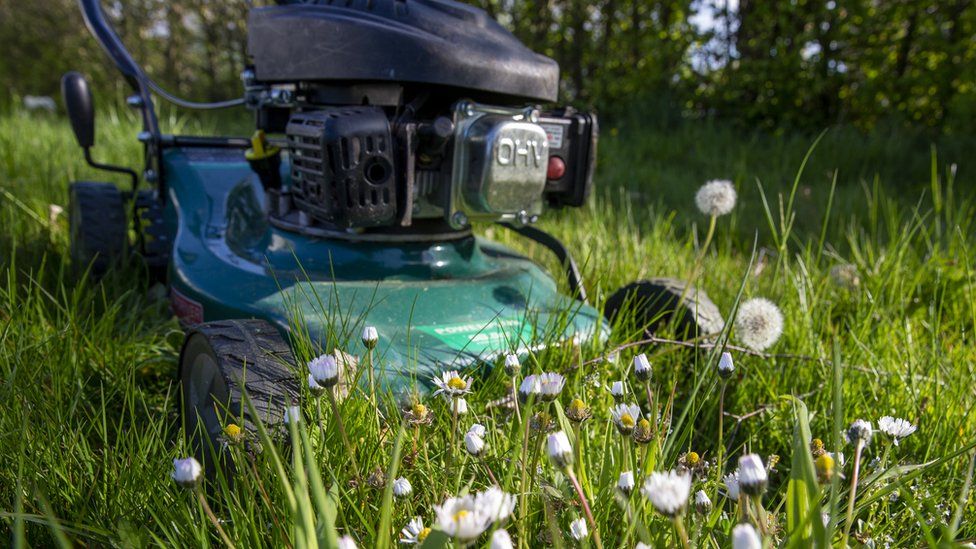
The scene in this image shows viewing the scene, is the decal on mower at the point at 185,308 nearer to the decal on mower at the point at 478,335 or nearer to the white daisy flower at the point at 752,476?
the decal on mower at the point at 478,335

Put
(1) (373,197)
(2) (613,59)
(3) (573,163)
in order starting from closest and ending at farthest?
(1) (373,197) < (3) (573,163) < (2) (613,59)

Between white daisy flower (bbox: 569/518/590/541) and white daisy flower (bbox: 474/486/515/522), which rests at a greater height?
white daisy flower (bbox: 474/486/515/522)

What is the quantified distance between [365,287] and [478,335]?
0.25m

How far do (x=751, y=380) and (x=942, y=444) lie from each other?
34cm

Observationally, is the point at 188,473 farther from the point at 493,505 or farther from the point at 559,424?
the point at 559,424

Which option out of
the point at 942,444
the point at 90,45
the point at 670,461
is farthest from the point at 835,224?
the point at 90,45

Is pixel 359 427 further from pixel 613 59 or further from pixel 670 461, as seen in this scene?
pixel 613 59

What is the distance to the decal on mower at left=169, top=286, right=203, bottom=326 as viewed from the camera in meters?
1.73

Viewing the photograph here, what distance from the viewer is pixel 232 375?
1175mm

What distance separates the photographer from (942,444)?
1317 millimetres

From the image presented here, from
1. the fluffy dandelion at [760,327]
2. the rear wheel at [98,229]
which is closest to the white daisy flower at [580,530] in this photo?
the fluffy dandelion at [760,327]

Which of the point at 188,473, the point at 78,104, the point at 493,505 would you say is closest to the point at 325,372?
the point at 188,473

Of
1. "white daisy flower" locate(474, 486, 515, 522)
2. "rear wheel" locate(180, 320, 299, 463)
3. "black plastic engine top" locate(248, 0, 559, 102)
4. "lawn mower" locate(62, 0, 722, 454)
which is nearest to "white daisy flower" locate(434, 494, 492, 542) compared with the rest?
"white daisy flower" locate(474, 486, 515, 522)

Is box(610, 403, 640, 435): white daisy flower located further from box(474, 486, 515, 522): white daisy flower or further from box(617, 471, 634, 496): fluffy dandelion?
box(474, 486, 515, 522): white daisy flower
